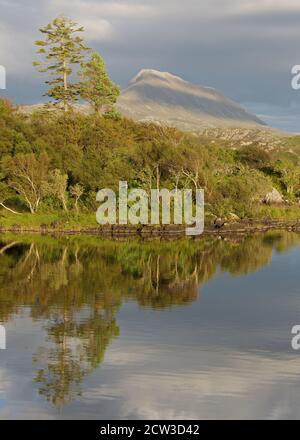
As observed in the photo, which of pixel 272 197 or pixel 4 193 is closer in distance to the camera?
pixel 4 193

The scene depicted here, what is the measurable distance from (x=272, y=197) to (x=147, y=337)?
59211mm

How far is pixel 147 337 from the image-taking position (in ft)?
80.0

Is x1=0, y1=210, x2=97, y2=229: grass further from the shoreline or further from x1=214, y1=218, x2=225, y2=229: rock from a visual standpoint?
x1=214, y1=218, x2=225, y2=229: rock

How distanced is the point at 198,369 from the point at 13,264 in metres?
23.8

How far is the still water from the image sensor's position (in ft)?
57.7

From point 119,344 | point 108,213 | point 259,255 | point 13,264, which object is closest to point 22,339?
point 119,344

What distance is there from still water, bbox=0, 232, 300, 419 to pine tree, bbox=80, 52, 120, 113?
42.9 m

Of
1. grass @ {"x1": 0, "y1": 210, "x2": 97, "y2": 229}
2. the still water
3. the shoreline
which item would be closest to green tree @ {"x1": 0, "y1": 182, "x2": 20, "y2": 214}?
grass @ {"x1": 0, "y1": 210, "x2": 97, "y2": 229}

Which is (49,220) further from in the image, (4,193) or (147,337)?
(147,337)

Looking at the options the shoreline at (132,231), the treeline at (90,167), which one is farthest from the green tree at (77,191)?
the shoreline at (132,231)

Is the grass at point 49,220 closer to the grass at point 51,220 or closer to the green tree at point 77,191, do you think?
the grass at point 51,220

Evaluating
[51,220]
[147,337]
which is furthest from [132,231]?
[147,337]
